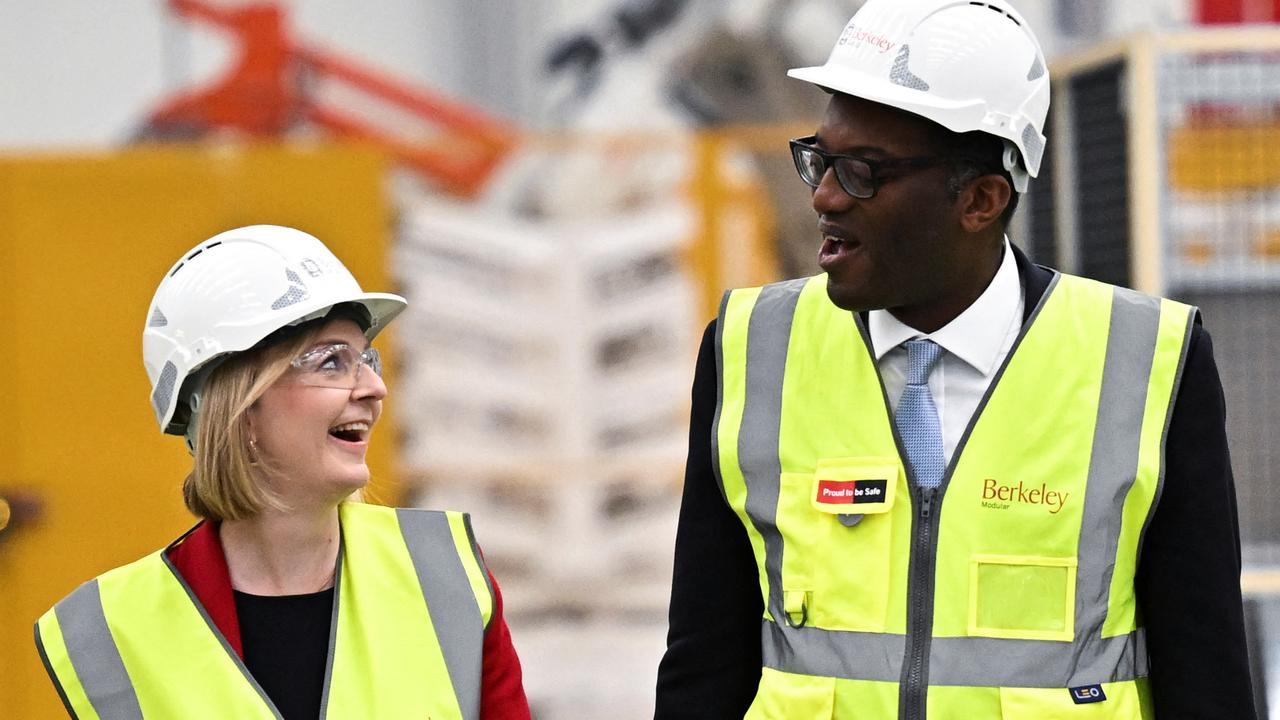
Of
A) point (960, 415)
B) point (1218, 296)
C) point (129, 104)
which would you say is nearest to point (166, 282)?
point (960, 415)

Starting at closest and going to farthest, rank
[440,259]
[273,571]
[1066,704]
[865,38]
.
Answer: [1066,704], [865,38], [273,571], [440,259]

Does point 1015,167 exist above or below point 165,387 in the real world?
above

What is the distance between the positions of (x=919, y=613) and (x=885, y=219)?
1.72 feet

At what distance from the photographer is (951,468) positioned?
2242 mm

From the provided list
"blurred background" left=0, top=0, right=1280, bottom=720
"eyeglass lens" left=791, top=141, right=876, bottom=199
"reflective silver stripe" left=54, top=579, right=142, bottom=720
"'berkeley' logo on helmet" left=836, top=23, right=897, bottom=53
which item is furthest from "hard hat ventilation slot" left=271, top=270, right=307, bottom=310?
"blurred background" left=0, top=0, right=1280, bottom=720

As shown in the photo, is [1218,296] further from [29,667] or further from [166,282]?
[29,667]

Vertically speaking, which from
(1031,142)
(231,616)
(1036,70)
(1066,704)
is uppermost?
(1036,70)

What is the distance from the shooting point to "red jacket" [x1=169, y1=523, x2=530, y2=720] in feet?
7.97

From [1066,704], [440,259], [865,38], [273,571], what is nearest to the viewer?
[1066,704]

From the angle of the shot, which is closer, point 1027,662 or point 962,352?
point 1027,662

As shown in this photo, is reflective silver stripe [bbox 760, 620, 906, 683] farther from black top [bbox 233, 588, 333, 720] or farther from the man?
black top [bbox 233, 588, 333, 720]

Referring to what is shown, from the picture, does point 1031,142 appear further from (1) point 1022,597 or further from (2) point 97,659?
(2) point 97,659

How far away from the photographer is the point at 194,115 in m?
6.92

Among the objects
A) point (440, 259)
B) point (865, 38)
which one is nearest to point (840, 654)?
point (865, 38)
